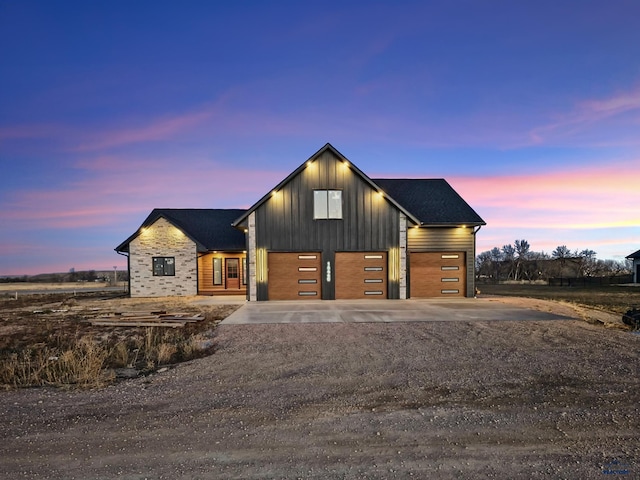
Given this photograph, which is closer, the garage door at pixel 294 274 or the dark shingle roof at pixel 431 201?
the garage door at pixel 294 274

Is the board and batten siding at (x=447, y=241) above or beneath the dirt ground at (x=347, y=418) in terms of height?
above

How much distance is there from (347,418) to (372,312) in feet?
32.8

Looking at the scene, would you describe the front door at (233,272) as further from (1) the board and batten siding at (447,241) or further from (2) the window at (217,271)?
(1) the board and batten siding at (447,241)

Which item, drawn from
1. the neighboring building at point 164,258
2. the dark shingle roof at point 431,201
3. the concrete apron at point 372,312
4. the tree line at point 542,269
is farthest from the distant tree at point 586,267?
the neighboring building at point 164,258

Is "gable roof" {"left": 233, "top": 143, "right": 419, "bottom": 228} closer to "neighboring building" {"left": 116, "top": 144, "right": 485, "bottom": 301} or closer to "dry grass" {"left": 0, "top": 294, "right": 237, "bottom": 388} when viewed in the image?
"neighboring building" {"left": 116, "top": 144, "right": 485, "bottom": 301}

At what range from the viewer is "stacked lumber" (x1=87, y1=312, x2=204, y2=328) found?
12.5m

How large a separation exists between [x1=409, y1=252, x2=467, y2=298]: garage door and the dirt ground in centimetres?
1163

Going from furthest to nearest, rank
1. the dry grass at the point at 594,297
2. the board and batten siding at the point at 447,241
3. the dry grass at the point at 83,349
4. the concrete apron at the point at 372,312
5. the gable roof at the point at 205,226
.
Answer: the gable roof at the point at 205,226 < the board and batten siding at the point at 447,241 < the dry grass at the point at 594,297 < the concrete apron at the point at 372,312 < the dry grass at the point at 83,349

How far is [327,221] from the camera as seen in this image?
1923cm

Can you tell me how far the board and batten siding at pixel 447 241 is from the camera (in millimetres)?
20250

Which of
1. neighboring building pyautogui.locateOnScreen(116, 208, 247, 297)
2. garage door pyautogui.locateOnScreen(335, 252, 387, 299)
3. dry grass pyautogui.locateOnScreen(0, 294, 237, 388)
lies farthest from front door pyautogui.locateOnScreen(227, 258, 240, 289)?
dry grass pyautogui.locateOnScreen(0, 294, 237, 388)

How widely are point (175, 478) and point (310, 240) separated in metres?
15.9

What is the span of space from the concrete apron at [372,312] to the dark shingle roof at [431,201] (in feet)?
16.0

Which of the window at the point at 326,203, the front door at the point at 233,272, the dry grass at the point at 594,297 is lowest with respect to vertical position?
the dry grass at the point at 594,297
